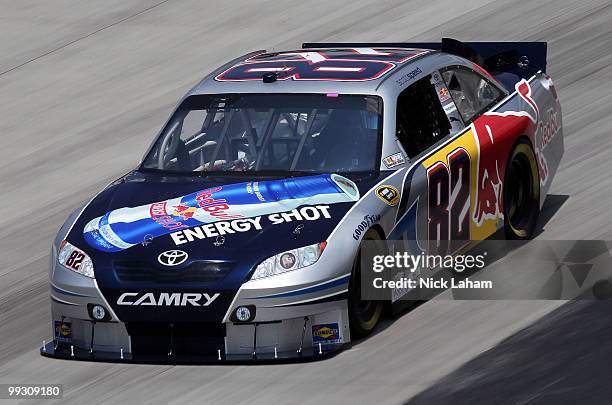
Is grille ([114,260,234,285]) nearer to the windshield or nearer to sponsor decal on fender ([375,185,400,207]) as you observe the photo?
sponsor decal on fender ([375,185,400,207])

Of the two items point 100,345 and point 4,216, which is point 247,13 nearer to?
point 4,216

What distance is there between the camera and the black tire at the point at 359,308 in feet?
29.7

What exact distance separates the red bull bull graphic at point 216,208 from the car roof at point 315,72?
3.24 ft

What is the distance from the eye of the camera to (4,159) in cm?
1500

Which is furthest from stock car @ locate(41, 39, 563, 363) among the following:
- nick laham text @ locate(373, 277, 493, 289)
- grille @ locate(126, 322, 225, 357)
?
nick laham text @ locate(373, 277, 493, 289)

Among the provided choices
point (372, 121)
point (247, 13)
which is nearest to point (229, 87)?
point (372, 121)

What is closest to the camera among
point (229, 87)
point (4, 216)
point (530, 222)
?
point (229, 87)

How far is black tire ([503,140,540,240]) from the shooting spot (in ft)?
36.7

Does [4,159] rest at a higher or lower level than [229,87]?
lower

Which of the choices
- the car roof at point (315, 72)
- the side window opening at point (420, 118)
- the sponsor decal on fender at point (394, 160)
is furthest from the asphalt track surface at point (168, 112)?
the car roof at point (315, 72)

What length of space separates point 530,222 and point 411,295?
6.16 ft

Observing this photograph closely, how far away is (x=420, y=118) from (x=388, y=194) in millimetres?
1130

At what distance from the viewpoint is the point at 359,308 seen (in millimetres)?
9195

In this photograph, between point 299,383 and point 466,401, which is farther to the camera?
point 299,383
